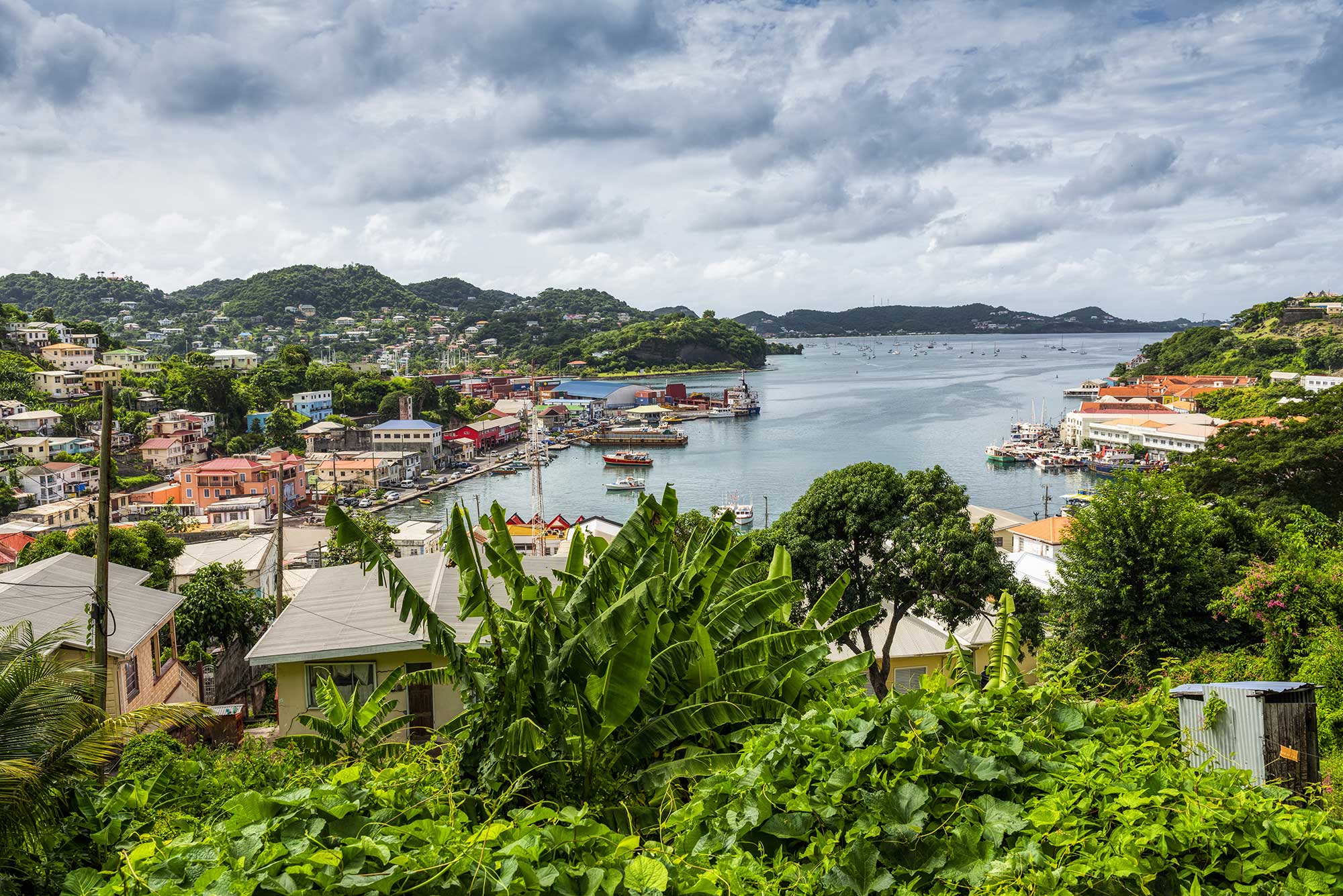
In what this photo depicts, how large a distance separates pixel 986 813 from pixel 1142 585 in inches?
322

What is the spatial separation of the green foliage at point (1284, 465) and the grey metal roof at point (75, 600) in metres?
16.9

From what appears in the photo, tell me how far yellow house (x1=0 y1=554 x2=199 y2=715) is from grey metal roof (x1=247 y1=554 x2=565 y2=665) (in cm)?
141

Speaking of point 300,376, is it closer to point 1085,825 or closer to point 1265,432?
point 1265,432

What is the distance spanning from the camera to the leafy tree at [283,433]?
50344mm

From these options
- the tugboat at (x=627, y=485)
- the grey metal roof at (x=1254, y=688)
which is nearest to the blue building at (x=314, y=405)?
the tugboat at (x=627, y=485)

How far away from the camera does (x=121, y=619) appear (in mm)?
8359

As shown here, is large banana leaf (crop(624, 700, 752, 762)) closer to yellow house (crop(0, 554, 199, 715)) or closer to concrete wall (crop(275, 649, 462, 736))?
concrete wall (crop(275, 649, 462, 736))

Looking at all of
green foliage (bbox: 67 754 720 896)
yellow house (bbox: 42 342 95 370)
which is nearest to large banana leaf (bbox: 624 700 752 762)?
green foliage (bbox: 67 754 720 896)

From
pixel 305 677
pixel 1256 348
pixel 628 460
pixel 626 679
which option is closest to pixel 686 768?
pixel 626 679

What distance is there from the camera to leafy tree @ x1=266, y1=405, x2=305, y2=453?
1982 inches

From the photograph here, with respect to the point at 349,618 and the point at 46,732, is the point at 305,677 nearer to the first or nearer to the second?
the point at 349,618

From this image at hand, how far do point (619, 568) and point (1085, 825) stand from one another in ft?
6.57

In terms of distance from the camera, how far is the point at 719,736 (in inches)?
108

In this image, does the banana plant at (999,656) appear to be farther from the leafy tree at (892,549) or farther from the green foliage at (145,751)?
the leafy tree at (892,549)
